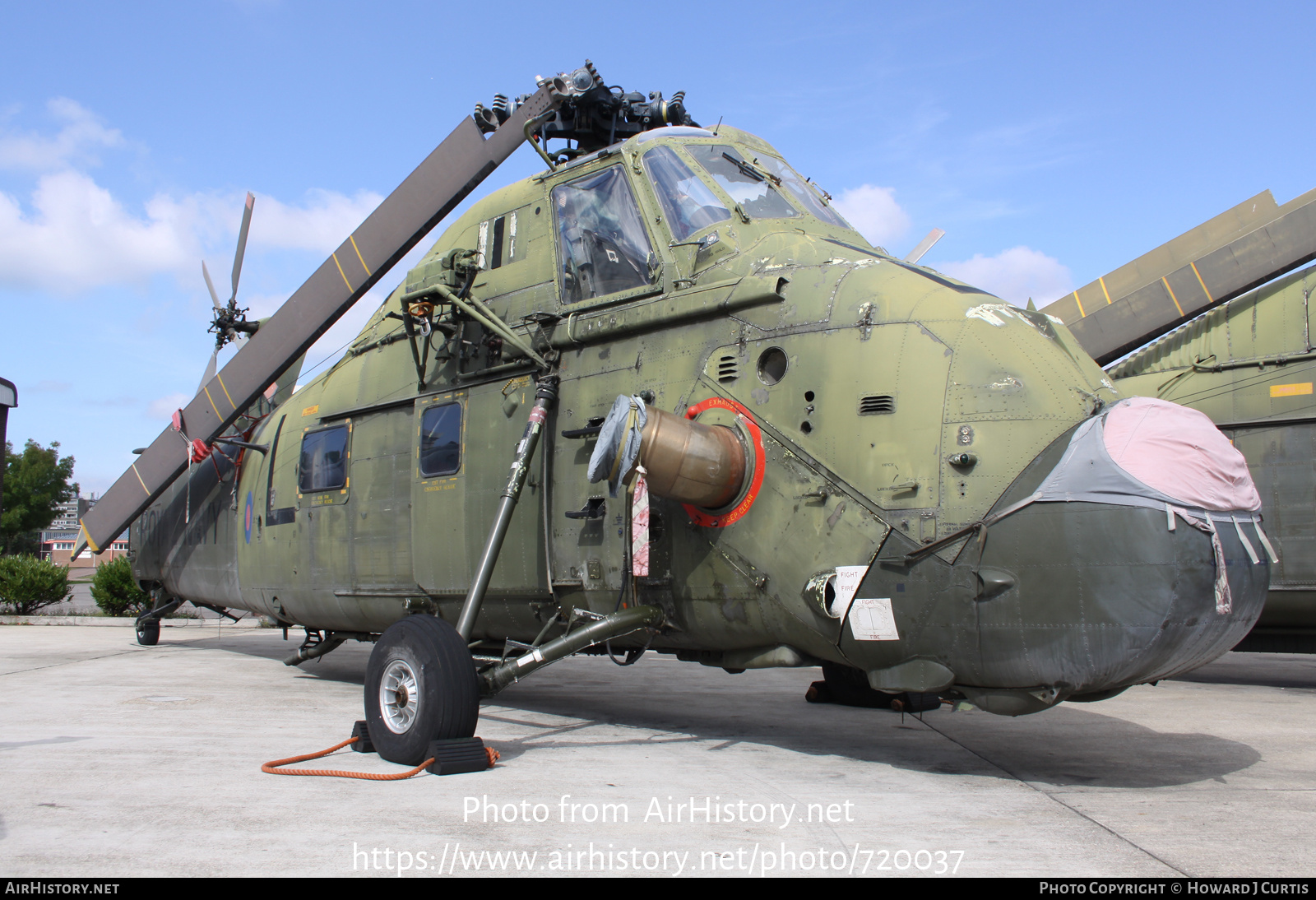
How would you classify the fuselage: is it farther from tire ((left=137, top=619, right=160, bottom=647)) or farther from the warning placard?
tire ((left=137, top=619, right=160, bottom=647))

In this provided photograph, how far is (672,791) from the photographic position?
5.61 metres

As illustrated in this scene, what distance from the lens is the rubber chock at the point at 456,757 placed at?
19.9 ft

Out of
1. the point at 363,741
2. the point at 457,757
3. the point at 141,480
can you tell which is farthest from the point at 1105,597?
the point at 141,480

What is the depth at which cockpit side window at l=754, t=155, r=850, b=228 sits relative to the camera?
7781 mm

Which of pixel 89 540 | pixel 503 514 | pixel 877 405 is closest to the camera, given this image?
pixel 877 405

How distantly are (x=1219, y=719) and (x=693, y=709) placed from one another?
4.96 m

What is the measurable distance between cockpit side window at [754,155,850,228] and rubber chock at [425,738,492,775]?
16.0ft

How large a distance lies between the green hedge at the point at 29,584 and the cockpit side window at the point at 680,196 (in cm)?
2023

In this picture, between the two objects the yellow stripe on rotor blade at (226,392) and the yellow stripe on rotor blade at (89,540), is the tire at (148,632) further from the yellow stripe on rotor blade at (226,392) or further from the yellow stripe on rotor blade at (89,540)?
the yellow stripe on rotor blade at (226,392)

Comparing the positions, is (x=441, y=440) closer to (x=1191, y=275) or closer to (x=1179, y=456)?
(x=1179, y=456)

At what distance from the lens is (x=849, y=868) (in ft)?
13.6

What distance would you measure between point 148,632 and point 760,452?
13610 mm

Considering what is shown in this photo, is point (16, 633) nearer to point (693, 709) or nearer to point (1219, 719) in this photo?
point (693, 709)
